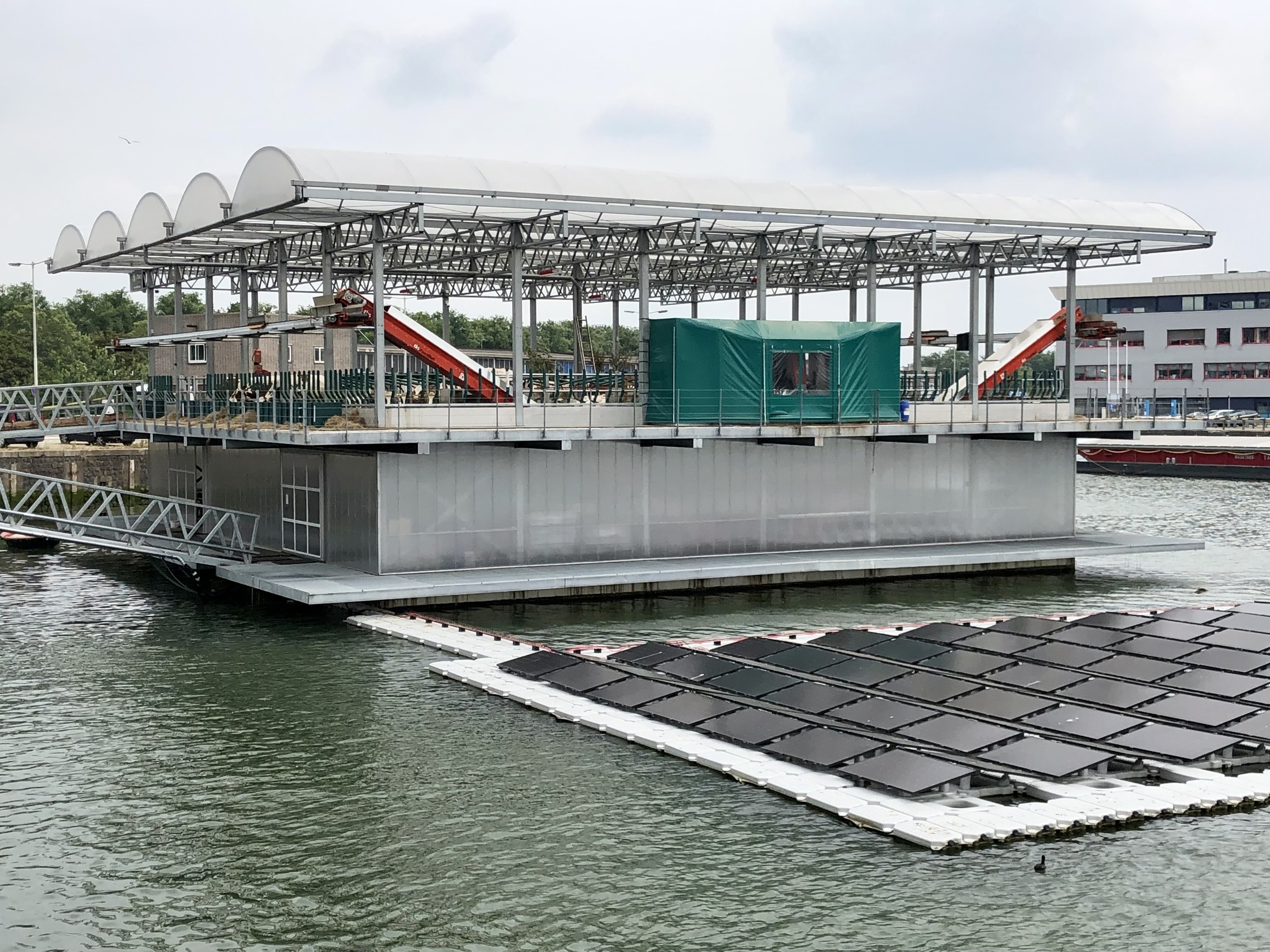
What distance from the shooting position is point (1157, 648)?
25.1m

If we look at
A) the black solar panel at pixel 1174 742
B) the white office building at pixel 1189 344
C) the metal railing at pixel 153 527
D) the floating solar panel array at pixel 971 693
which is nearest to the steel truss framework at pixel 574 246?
the metal railing at pixel 153 527

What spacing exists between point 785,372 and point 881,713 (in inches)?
677

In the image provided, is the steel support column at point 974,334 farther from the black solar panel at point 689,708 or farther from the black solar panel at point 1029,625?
the black solar panel at point 689,708

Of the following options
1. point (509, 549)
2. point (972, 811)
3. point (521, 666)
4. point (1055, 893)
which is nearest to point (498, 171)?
point (509, 549)

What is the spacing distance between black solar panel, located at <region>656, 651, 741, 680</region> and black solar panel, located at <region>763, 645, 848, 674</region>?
2.75 ft

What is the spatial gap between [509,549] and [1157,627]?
14.4 m

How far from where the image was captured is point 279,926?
564 inches

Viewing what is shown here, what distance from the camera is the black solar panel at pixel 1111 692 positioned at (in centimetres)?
2186

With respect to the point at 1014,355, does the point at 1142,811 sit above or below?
below

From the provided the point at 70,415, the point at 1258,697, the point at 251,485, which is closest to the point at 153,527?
the point at 251,485

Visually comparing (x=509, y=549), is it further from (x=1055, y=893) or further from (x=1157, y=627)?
(x=1055, y=893)

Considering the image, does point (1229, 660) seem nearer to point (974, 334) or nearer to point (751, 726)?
point (751, 726)

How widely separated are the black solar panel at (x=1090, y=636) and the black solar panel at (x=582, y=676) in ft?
26.9

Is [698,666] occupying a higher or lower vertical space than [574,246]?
lower
